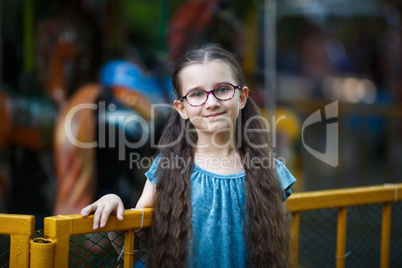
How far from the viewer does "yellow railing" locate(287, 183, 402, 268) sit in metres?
2.00

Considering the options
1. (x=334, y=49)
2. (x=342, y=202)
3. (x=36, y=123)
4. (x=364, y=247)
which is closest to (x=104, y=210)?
(x=342, y=202)

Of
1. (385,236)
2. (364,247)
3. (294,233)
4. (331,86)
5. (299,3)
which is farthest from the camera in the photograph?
(331,86)

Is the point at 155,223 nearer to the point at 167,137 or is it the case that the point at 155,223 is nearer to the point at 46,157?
the point at 167,137

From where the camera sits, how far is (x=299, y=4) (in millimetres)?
8258

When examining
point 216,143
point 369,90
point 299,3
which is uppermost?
point 299,3

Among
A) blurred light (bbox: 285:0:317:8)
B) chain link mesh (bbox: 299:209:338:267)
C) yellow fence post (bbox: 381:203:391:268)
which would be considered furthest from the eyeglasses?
blurred light (bbox: 285:0:317:8)

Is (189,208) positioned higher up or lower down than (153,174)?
lower down

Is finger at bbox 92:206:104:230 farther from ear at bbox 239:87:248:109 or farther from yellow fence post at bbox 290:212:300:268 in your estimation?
yellow fence post at bbox 290:212:300:268

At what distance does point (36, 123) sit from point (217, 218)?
9.71 feet

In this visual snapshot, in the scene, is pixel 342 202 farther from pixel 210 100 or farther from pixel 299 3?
pixel 299 3

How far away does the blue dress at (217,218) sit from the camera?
166 cm

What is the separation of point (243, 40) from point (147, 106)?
1.95m

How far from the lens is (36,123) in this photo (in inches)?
166

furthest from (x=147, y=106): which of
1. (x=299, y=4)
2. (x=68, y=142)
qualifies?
(x=299, y=4)
